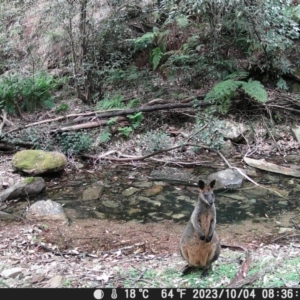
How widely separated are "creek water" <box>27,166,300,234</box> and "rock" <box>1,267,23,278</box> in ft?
6.15

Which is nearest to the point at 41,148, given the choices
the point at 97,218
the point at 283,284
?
the point at 97,218

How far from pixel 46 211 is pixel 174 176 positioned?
2.51 meters

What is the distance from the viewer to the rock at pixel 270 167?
720 centimetres

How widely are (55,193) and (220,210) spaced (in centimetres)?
286

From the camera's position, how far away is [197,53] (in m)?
10.3

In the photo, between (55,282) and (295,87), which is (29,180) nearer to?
(55,282)

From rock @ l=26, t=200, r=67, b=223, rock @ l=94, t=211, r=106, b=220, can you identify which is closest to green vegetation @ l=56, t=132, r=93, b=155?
rock @ l=26, t=200, r=67, b=223

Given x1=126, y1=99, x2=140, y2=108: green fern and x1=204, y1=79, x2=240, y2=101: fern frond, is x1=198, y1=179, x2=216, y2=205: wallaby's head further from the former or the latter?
x1=126, y1=99, x2=140, y2=108: green fern

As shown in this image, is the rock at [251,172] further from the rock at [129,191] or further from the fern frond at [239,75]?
the fern frond at [239,75]

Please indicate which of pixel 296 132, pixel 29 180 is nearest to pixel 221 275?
pixel 29 180

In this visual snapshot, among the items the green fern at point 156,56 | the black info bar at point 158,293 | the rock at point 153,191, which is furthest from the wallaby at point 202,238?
the green fern at point 156,56

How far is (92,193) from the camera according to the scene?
675 centimetres

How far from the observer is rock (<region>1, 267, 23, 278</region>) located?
3.89 m

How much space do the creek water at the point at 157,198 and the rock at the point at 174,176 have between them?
6.0 inches
